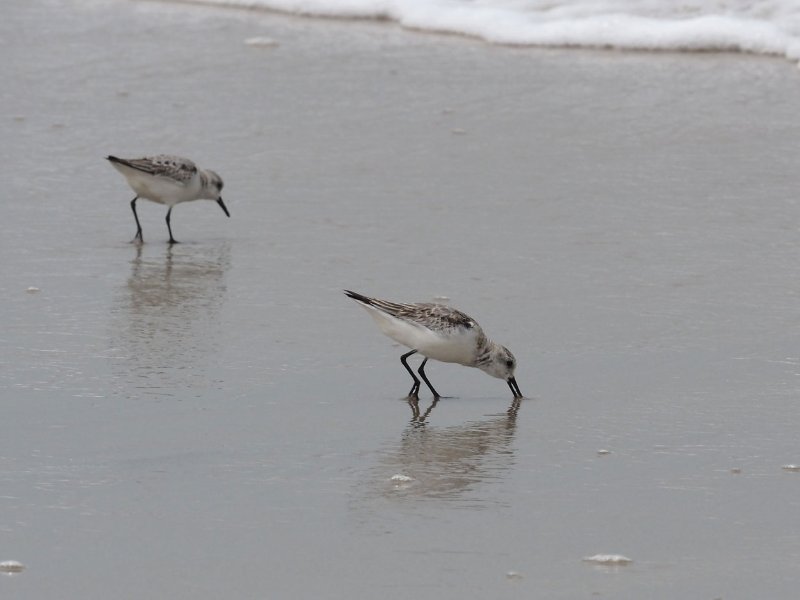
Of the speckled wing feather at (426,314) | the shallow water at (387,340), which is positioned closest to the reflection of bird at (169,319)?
the shallow water at (387,340)

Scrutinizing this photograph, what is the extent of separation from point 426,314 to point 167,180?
321 cm

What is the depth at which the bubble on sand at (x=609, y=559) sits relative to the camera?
4.98 metres

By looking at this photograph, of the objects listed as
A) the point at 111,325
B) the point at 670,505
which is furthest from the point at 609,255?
the point at 670,505

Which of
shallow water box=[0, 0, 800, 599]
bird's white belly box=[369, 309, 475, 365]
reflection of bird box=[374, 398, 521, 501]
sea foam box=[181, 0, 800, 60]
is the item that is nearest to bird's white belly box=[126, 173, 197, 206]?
shallow water box=[0, 0, 800, 599]

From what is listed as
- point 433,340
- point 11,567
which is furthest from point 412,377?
point 11,567

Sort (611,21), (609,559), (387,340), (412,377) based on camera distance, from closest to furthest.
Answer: (609,559) < (412,377) < (387,340) < (611,21)

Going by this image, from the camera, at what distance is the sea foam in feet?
44.6

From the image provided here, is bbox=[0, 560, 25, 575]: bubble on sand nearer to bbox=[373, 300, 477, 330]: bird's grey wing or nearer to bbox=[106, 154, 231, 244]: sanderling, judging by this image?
bbox=[373, 300, 477, 330]: bird's grey wing

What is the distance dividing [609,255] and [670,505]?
3.44 m

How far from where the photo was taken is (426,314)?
6965mm

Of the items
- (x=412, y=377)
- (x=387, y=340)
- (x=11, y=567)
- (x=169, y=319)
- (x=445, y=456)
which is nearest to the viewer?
(x=11, y=567)

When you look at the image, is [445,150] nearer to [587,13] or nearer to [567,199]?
[567,199]

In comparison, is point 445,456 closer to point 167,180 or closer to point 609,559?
point 609,559

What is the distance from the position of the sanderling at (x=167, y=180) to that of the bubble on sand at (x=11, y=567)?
16.1ft
